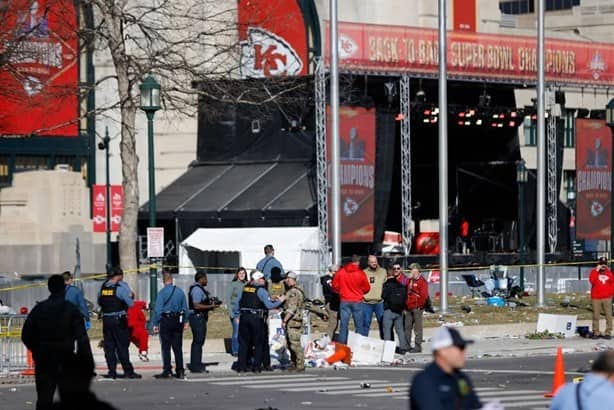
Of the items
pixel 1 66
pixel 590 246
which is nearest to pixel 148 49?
pixel 1 66

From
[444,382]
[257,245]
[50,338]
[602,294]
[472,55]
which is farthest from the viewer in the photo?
[472,55]

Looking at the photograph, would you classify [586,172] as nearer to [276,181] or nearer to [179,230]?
[276,181]

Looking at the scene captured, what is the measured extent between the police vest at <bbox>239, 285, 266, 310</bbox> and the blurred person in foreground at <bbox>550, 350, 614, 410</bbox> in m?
15.2

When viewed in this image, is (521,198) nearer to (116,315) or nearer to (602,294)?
(602,294)

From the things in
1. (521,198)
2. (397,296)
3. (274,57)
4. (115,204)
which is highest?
(274,57)

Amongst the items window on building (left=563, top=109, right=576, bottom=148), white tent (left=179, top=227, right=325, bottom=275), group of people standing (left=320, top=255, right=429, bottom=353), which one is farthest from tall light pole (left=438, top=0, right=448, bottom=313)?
window on building (left=563, top=109, right=576, bottom=148)

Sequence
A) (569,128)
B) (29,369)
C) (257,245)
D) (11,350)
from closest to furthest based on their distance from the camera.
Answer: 1. (29,369)
2. (11,350)
3. (257,245)
4. (569,128)

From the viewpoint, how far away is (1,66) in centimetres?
3684

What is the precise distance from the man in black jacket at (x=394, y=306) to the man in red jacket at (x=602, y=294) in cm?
457

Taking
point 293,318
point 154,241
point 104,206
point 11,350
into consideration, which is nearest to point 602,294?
point 293,318

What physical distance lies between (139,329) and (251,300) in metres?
3.24

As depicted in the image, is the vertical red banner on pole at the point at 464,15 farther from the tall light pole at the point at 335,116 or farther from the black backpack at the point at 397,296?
the black backpack at the point at 397,296

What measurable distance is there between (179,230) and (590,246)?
73.5 ft

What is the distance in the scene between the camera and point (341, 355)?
2689 cm
